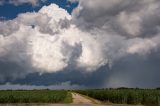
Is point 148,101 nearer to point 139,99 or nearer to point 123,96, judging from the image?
point 139,99

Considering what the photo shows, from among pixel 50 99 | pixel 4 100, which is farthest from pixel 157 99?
pixel 4 100

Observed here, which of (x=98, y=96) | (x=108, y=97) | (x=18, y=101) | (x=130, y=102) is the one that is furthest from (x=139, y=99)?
(x=98, y=96)

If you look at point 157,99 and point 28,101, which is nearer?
point 157,99

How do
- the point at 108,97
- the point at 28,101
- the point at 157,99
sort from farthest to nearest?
the point at 108,97 < the point at 28,101 < the point at 157,99

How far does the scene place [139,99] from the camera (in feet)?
260

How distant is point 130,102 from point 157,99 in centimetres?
1163

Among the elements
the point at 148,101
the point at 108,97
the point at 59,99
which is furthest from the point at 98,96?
the point at 148,101

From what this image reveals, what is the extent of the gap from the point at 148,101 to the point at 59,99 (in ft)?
79.8

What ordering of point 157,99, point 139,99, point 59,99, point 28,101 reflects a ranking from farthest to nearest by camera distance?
point 59,99, point 28,101, point 139,99, point 157,99

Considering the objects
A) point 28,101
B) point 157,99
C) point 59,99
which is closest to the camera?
point 157,99

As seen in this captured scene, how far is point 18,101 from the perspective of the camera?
275ft

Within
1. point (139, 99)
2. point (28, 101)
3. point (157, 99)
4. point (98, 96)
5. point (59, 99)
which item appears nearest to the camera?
point (157, 99)

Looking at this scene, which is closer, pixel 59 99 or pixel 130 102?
pixel 130 102

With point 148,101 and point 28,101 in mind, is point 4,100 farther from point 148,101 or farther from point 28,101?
point 148,101
